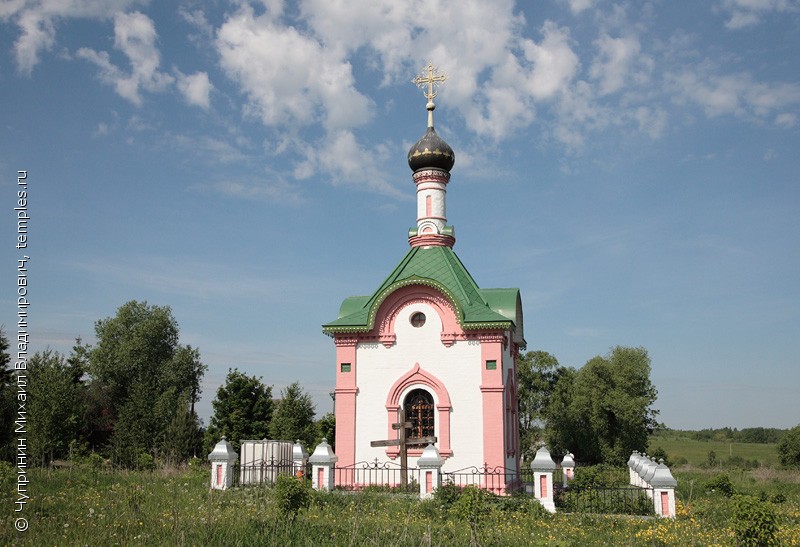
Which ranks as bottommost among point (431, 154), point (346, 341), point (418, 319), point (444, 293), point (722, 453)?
point (722, 453)

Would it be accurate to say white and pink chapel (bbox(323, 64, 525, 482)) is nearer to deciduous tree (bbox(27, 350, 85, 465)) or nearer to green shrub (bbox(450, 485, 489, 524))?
green shrub (bbox(450, 485, 489, 524))

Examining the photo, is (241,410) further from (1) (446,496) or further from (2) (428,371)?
(1) (446,496)

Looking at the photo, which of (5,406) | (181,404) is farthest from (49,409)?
(181,404)

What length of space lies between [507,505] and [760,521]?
4.09 metres

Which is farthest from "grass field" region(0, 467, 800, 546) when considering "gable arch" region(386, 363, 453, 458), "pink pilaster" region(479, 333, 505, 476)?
"gable arch" region(386, 363, 453, 458)

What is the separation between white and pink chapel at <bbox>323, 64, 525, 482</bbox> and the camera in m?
14.7

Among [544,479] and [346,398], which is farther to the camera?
[346,398]

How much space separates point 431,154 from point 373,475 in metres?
8.14

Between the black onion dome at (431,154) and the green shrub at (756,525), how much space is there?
11.7m

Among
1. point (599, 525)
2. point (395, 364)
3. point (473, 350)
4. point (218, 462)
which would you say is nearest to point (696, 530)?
point (599, 525)

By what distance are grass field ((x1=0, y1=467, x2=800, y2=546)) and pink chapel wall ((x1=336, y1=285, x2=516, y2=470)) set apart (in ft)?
9.62

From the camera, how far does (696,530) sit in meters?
9.68

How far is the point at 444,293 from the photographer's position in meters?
15.2

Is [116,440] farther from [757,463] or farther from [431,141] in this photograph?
[757,463]
